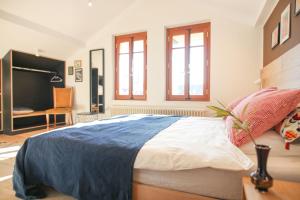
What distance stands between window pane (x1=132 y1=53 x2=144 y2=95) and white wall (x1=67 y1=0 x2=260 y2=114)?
239 millimetres

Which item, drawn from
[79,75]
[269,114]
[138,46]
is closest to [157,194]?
[269,114]

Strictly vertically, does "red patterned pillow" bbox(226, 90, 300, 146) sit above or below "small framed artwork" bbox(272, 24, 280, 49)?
below

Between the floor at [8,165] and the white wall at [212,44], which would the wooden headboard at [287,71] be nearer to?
the white wall at [212,44]

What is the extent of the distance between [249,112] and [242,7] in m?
2.28

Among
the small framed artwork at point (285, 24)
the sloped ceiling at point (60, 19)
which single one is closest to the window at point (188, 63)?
the sloped ceiling at point (60, 19)

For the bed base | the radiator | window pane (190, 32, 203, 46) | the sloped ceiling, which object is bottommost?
the bed base

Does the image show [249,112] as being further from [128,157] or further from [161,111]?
[161,111]

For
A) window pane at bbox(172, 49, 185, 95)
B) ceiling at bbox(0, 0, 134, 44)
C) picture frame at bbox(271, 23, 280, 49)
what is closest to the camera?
picture frame at bbox(271, 23, 280, 49)

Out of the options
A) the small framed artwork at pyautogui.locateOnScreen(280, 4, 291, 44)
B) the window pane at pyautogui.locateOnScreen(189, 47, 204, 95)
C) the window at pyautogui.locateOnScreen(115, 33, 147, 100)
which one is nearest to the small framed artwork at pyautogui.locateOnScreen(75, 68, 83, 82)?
the window at pyautogui.locateOnScreen(115, 33, 147, 100)

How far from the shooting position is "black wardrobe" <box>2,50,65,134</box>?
4.11 meters

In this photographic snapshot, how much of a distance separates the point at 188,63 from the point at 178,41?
53cm

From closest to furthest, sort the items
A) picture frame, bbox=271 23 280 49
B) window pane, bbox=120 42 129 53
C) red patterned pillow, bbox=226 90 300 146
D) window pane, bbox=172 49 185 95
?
1. red patterned pillow, bbox=226 90 300 146
2. picture frame, bbox=271 23 280 49
3. window pane, bbox=172 49 185 95
4. window pane, bbox=120 42 129 53

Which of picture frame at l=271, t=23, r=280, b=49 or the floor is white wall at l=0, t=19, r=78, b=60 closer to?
the floor

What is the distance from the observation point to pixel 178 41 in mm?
3947
